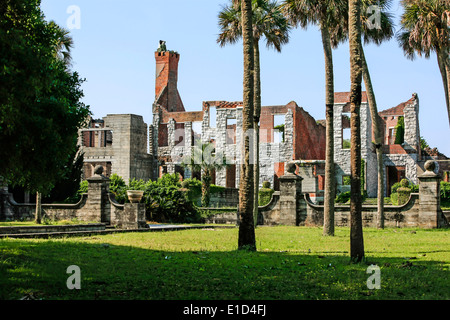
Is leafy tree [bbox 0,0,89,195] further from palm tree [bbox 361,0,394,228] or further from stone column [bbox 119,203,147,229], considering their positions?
palm tree [bbox 361,0,394,228]

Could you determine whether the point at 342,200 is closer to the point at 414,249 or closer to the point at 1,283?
the point at 414,249

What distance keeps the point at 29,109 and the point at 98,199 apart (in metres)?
14.2

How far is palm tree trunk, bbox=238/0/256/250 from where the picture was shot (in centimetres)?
1216

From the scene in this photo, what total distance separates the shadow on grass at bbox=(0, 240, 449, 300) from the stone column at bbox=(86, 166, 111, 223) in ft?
36.8

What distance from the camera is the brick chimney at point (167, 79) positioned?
5269cm

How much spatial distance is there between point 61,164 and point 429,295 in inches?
263

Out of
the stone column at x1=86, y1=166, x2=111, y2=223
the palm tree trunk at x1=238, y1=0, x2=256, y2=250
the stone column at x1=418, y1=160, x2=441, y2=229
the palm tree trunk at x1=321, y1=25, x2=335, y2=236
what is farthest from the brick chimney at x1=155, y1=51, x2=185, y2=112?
the palm tree trunk at x1=238, y1=0, x2=256, y2=250

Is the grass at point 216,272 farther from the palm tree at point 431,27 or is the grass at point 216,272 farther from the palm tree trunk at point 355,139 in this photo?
the palm tree at point 431,27

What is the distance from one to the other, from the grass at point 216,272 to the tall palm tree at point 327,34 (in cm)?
441

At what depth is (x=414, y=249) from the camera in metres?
13.3

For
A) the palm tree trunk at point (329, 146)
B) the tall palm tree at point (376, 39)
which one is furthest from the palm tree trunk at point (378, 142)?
the palm tree trunk at point (329, 146)

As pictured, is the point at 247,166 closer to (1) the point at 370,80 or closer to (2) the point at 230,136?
(1) the point at 370,80

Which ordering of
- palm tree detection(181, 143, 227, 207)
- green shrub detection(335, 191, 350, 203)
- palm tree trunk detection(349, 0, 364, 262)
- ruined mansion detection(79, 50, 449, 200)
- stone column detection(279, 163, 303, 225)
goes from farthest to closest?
ruined mansion detection(79, 50, 449, 200) → green shrub detection(335, 191, 350, 203) → palm tree detection(181, 143, 227, 207) → stone column detection(279, 163, 303, 225) → palm tree trunk detection(349, 0, 364, 262)
